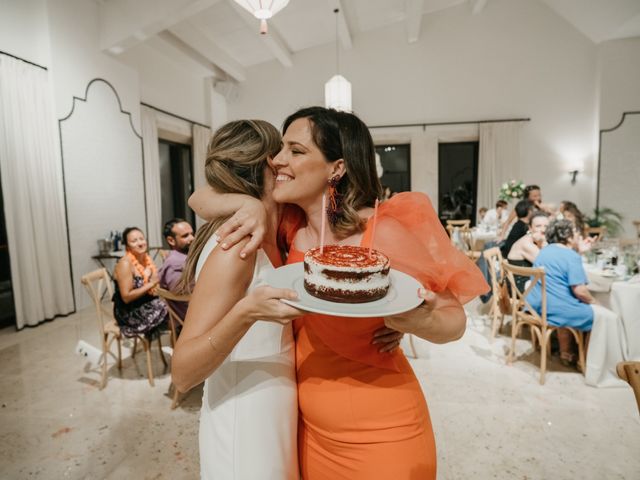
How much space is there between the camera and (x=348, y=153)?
1227mm

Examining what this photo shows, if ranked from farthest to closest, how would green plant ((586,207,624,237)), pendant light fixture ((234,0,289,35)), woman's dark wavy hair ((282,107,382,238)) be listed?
green plant ((586,207,624,237)) → pendant light fixture ((234,0,289,35)) → woman's dark wavy hair ((282,107,382,238))

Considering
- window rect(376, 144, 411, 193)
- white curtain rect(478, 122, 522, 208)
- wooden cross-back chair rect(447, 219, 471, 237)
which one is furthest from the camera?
window rect(376, 144, 411, 193)

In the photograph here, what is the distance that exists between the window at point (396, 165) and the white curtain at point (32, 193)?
255 inches

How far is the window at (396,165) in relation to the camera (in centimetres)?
917

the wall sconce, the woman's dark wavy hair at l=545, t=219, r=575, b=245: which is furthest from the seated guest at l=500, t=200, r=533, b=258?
the wall sconce

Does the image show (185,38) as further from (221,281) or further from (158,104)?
(221,281)

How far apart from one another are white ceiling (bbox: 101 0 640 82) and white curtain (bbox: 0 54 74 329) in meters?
1.45

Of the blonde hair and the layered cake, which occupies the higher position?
the blonde hair

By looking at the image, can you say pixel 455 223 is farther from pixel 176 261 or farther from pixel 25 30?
pixel 25 30

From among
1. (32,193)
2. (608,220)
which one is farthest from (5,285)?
(608,220)

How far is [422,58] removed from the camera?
8.83 meters

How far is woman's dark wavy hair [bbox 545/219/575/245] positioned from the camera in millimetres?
3094

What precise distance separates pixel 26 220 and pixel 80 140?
1321 mm

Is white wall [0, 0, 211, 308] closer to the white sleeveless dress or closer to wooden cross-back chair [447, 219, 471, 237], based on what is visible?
the white sleeveless dress
